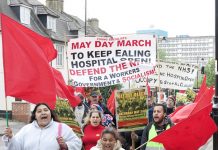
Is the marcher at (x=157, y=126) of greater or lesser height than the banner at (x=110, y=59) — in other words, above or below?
below

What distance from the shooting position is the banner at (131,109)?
7.88m

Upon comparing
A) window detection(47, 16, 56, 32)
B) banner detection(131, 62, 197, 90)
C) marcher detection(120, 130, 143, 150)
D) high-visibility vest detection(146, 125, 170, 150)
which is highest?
window detection(47, 16, 56, 32)

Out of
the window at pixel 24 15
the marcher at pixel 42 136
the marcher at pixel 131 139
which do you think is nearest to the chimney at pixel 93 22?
the window at pixel 24 15

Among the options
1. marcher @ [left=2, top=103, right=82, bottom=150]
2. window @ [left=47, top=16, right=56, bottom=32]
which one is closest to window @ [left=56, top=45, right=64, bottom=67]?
window @ [left=47, top=16, right=56, bottom=32]

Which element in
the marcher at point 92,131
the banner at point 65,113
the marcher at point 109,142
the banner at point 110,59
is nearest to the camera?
the marcher at point 109,142

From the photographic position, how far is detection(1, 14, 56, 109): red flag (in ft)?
19.3

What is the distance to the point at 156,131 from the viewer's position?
21.2ft

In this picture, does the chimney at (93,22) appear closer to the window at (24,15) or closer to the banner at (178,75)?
the window at (24,15)

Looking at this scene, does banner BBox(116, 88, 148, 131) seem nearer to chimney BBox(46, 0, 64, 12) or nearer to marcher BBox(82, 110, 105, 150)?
marcher BBox(82, 110, 105, 150)

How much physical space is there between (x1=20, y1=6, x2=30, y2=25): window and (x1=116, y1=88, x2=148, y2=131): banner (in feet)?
91.4

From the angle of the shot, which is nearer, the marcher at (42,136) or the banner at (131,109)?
the marcher at (42,136)

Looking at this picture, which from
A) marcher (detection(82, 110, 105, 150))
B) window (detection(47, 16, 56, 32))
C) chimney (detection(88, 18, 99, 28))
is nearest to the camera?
marcher (detection(82, 110, 105, 150))

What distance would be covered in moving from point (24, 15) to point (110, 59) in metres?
26.2

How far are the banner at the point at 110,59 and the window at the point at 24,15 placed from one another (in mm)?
25153
